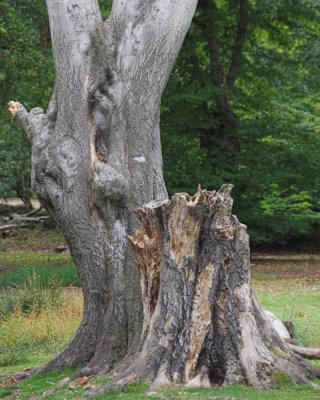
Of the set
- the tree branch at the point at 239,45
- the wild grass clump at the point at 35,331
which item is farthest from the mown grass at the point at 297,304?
the tree branch at the point at 239,45

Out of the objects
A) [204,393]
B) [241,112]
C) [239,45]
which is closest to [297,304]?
[204,393]

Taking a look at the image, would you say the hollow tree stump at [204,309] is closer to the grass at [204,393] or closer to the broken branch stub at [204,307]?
the broken branch stub at [204,307]

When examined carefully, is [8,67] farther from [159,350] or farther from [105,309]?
Answer: [159,350]

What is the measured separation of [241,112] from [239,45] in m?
2.04

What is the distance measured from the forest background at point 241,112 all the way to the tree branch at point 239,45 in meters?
0.03

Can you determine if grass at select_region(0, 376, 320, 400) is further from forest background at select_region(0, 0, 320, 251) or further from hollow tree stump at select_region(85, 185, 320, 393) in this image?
forest background at select_region(0, 0, 320, 251)

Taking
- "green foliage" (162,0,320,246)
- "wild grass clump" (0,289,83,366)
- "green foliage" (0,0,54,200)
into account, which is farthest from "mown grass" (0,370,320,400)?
"green foliage" (162,0,320,246)

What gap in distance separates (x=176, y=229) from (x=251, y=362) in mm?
1371

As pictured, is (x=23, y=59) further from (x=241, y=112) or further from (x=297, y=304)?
(x=297, y=304)

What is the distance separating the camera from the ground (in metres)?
7.36

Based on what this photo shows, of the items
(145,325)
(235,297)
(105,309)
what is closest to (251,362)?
(235,297)

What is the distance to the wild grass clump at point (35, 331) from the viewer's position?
12102 millimetres

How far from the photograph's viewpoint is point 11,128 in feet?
90.2

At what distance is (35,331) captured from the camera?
13.0m
